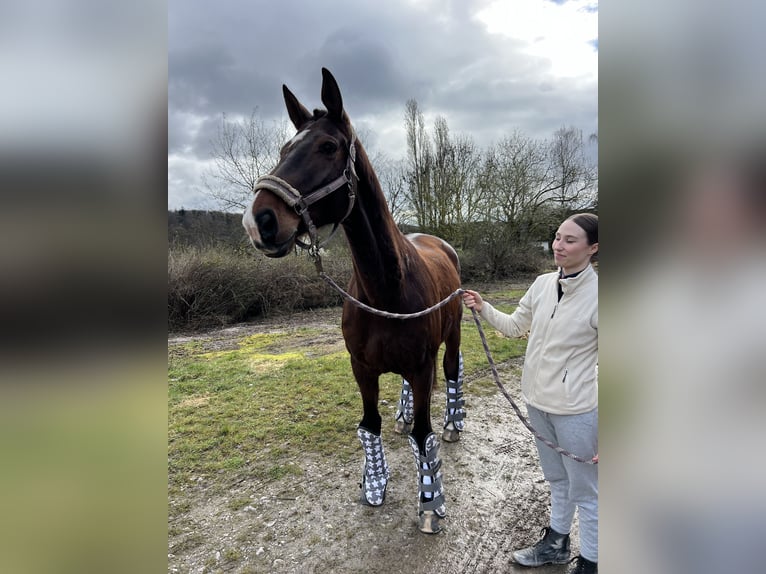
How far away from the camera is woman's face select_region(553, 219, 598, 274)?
1.71 m

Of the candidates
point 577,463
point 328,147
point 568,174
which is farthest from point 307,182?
point 568,174

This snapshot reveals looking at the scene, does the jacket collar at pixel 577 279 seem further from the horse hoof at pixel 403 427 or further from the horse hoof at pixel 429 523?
the horse hoof at pixel 403 427

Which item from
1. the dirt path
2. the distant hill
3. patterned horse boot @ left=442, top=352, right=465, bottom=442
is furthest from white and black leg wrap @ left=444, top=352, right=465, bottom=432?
the distant hill

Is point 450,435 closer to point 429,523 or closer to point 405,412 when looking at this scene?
point 405,412

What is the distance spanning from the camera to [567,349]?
5.89 ft

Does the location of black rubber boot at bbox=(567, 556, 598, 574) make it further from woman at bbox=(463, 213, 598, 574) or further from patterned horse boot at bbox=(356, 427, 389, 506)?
patterned horse boot at bbox=(356, 427, 389, 506)

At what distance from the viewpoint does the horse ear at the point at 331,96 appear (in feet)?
6.22

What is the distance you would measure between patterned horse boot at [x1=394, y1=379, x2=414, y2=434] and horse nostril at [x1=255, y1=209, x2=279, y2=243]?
7.76 ft

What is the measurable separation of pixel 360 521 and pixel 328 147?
7.69ft

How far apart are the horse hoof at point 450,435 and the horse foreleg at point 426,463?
97 centimetres
